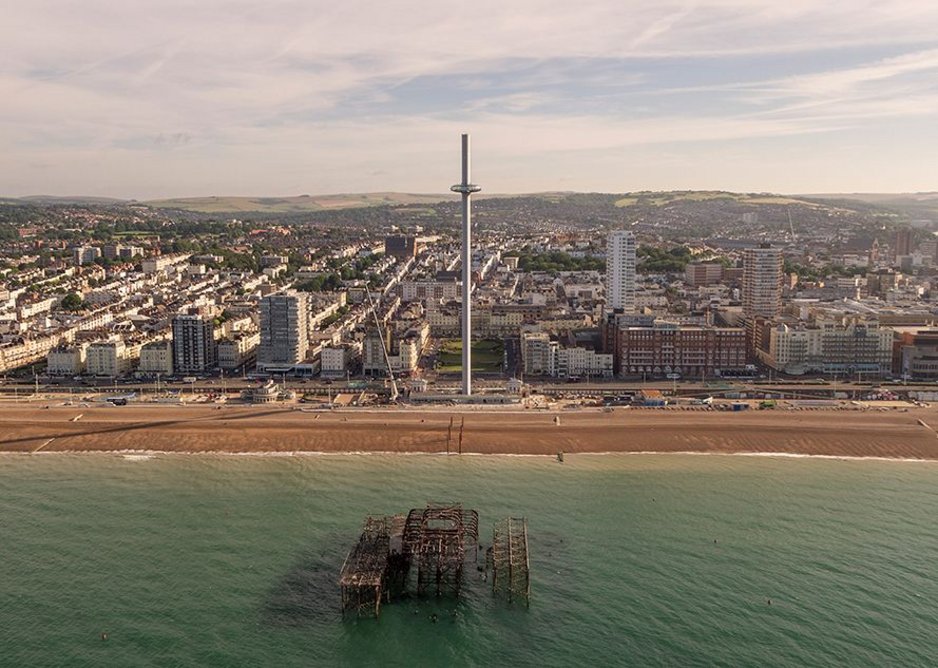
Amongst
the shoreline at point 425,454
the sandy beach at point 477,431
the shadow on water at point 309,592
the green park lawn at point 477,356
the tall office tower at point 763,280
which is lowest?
the shadow on water at point 309,592

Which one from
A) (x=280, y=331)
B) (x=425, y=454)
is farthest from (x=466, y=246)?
(x=280, y=331)

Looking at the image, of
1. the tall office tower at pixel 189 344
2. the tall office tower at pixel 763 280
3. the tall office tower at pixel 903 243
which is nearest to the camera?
the tall office tower at pixel 189 344

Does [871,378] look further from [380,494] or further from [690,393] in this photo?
[380,494]

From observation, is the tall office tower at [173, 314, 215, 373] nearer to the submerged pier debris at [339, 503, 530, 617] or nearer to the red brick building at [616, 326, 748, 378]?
the red brick building at [616, 326, 748, 378]

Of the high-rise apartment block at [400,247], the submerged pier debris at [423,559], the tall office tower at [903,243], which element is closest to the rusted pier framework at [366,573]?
the submerged pier debris at [423,559]

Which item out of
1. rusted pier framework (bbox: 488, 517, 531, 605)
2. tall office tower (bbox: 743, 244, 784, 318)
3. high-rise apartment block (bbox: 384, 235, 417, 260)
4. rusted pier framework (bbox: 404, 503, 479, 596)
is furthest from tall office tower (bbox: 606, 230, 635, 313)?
rusted pier framework (bbox: 488, 517, 531, 605)

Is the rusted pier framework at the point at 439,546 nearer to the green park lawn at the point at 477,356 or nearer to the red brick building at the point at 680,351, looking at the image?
the green park lawn at the point at 477,356

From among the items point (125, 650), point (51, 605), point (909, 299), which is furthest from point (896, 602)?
point (909, 299)

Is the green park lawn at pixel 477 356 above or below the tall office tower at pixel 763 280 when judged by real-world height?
below
